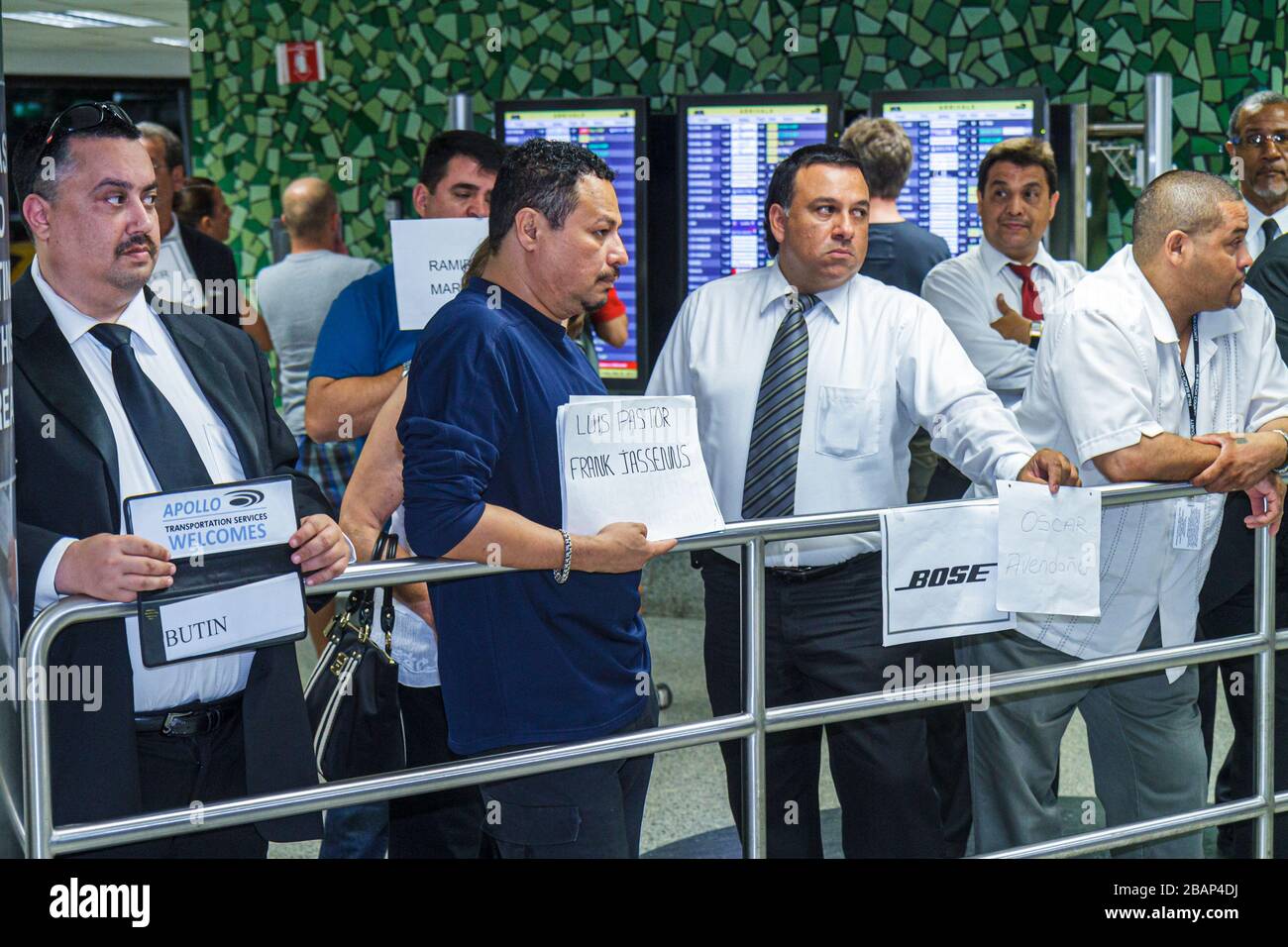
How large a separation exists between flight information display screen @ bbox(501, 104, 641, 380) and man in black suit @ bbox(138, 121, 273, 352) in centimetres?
144

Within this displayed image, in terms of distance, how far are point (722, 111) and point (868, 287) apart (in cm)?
276

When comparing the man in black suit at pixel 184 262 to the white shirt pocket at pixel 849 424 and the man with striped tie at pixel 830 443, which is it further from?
the white shirt pocket at pixel 849 424

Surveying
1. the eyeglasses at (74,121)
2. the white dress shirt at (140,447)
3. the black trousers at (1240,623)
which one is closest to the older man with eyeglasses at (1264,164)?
the black trousers at (1240,623)

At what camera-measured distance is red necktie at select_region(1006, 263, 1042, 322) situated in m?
4.02

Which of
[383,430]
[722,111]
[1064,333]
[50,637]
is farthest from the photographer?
[722,111]

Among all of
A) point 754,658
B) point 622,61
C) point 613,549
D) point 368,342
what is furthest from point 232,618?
point 622,61

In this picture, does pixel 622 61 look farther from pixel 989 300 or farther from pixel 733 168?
pixel 989 300

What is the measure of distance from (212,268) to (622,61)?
2.47 meters

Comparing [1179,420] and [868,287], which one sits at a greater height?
[868,287]

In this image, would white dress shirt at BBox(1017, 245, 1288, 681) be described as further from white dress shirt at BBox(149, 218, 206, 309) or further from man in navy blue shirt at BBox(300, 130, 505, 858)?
white dress shirt at BBox(149, 218, 206, 309)

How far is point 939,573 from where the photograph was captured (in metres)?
2.44

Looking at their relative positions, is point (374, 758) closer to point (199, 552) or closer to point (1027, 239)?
point (199, 552)

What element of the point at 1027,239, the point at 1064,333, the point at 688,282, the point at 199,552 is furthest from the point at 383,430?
the point at 688,282

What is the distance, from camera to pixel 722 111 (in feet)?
18.6
